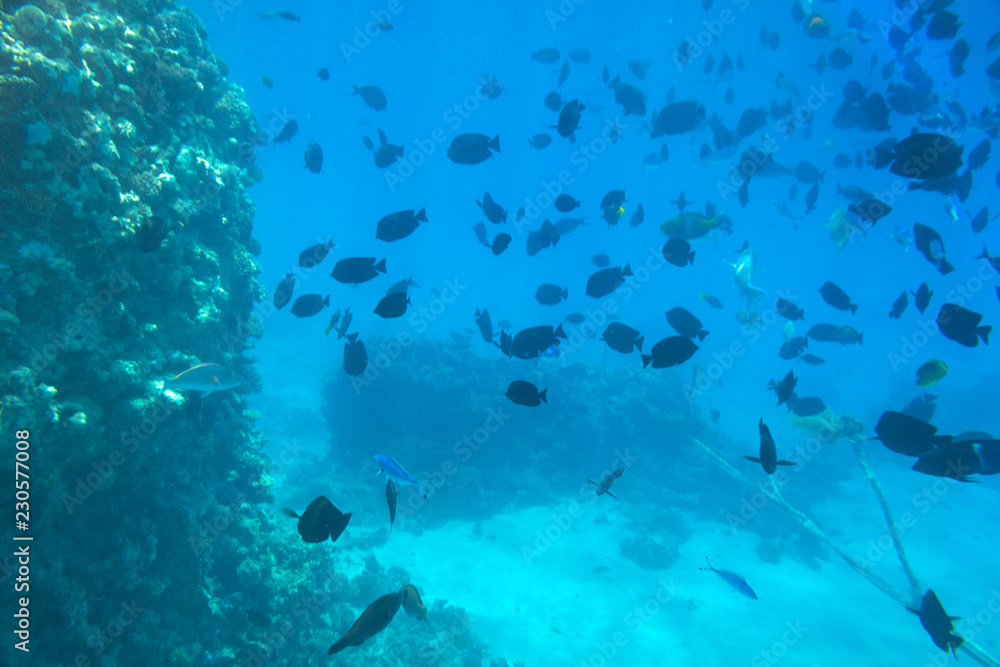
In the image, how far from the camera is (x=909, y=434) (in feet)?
Result: 11.5

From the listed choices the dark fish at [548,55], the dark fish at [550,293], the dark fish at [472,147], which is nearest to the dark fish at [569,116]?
the dark fish at [472,147]

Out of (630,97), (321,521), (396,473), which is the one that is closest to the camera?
(321,521)

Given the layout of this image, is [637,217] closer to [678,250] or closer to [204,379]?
[678,250]

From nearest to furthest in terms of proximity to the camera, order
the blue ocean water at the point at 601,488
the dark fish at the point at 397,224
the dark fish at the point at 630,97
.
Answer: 1. the dark fish at the point at 397,224
2. the blue ocean water at the point at 601,488
3. the dark fish at the point at 630,97

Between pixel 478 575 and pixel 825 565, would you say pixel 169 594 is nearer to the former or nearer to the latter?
pixel 478 575

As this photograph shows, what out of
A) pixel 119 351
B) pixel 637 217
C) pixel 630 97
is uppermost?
pixel 630 97

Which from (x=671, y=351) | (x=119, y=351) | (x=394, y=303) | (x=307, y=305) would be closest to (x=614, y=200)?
(x=671, y=351)

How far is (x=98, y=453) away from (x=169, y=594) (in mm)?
2262

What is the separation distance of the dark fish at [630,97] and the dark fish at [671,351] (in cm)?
624

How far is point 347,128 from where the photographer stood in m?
67.7

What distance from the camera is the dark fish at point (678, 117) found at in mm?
8117

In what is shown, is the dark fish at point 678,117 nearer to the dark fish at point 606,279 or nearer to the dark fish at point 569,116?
the dark fish at point 569,116

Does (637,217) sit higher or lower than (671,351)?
higher

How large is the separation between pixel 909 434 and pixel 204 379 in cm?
712
